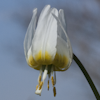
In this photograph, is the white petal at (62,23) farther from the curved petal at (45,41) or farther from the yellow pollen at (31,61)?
the yellow pollen at (31,61)

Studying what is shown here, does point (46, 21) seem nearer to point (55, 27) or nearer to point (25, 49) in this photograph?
point (55, 27)

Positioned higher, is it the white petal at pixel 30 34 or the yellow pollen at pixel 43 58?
the white petal at pixel 30 34

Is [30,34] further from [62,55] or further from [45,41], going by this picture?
[62,55]

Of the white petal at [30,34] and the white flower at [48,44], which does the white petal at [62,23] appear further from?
the white petal at [30,34]

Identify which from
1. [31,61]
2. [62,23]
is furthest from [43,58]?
[62,23]

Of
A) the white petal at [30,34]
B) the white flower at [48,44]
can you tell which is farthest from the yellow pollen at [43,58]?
the white petal at [30,34]

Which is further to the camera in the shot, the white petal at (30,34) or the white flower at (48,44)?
the white petal at (30,34)

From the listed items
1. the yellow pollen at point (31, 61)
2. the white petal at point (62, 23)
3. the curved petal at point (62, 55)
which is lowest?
the yellow pollen at point (31, 61)

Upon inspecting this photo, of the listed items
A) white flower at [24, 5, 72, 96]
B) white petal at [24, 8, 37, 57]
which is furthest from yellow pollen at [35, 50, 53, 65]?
white petal at [24, 8, 37, 57]
